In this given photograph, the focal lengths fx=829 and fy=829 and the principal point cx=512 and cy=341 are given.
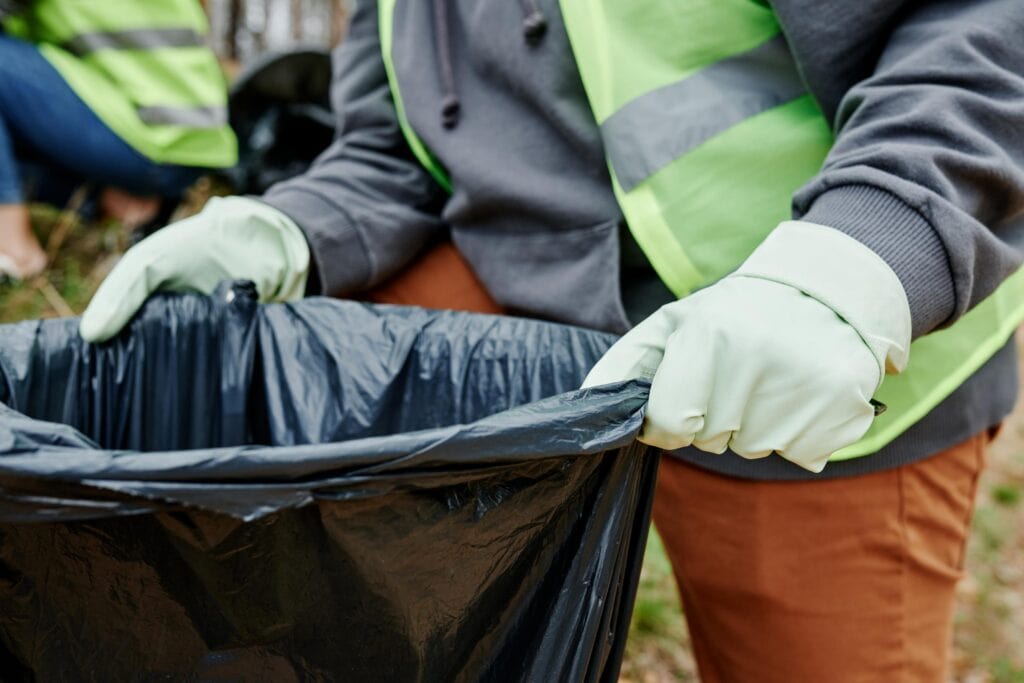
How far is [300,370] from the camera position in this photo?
1.01 meters

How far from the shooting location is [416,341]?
98cm

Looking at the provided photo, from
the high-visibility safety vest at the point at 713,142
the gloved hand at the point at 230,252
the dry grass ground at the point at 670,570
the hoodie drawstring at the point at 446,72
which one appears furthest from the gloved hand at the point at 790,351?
the dry grass ground at the point at 670,570

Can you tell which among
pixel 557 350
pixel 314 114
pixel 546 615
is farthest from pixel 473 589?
pixel 314 114

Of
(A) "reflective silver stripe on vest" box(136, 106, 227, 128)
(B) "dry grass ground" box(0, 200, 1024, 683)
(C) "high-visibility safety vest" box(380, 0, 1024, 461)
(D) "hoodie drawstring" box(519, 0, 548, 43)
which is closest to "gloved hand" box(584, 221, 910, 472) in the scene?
(C) "high-visibility safety vest" box(380, 0, 1024, 461)

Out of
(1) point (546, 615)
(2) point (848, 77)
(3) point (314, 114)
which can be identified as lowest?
(3) point (314, 114)

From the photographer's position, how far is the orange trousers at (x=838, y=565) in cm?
86

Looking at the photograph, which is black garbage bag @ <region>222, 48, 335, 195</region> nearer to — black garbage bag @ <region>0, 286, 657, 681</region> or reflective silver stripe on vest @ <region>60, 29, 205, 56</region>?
reflective silver stripe on vest @ <region>60, 29, 205, 56</region>

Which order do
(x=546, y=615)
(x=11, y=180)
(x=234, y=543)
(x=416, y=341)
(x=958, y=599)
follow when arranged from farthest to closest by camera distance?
(x=11, y=180) → (x=958, y=599) → (x=416, y=341) → (x=546, y=615) → (x=234, y=543)

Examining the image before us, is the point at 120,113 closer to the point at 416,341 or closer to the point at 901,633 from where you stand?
the point at 416,341

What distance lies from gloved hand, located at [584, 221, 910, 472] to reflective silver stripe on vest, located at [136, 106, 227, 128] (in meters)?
2.34

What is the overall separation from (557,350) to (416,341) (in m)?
0.18

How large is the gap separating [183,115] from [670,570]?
1972 mm

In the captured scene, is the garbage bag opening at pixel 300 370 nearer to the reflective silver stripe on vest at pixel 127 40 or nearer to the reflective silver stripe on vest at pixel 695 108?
the reflective silver stripe on vest at pixel 695 108

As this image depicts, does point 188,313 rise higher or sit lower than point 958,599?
higher
